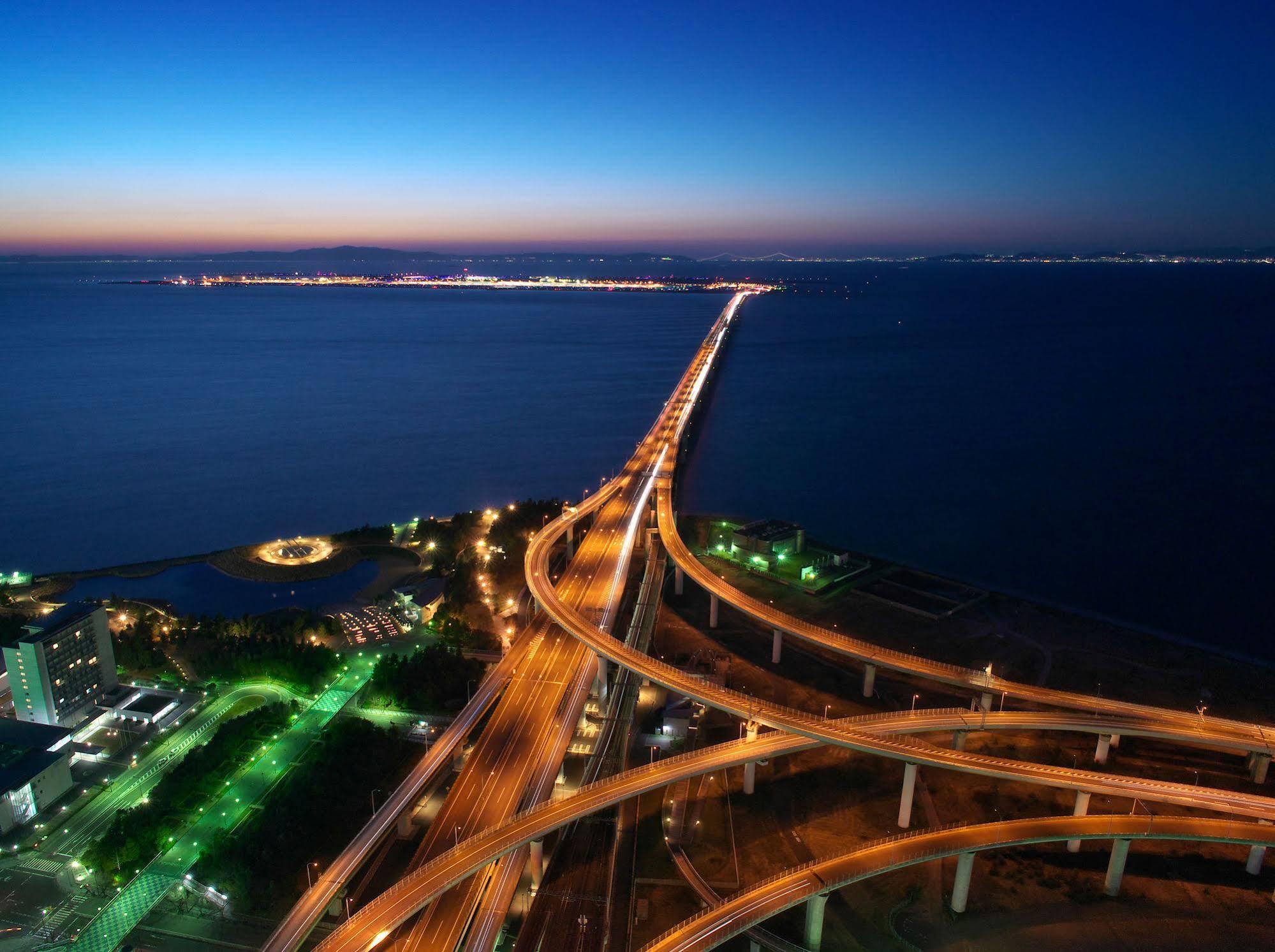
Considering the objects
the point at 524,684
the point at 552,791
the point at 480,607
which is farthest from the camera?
the point at 480,607

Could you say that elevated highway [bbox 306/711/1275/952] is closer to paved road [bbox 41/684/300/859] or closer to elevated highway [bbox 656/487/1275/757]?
elevated highway [bbox 656/487/1275/757]

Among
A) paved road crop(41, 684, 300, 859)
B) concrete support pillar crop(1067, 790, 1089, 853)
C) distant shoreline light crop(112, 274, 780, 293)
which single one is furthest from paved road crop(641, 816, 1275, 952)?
distant shoreline light crop(112, 274, 780, 293)

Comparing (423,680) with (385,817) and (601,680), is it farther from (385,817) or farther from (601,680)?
(385,817)

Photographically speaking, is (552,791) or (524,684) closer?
(552,791)

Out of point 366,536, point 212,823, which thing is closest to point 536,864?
point 212,823

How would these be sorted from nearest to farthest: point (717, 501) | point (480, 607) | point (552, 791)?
point (552, 791), point (480, 607), point (717, 501)

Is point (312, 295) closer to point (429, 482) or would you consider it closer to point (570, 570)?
point (429, 482)

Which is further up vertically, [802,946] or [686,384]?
[686,384]

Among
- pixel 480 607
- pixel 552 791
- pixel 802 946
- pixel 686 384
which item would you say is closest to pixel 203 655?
pixel 480 607

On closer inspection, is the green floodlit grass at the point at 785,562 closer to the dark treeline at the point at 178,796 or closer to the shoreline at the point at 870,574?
the shoreline at the point at 870,574
